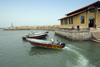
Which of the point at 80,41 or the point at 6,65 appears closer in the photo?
the point at 6,65

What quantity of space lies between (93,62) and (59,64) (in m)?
3.75

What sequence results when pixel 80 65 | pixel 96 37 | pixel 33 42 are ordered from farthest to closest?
pixel 96 37 < pixel 33 42 < pixel 80 65

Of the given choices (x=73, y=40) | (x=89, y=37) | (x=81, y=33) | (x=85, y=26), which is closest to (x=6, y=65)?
(x=73, y=40)

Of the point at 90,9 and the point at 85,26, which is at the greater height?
the point at 90,9

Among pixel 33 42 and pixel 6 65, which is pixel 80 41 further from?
pixel 6 65

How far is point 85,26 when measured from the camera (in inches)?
727

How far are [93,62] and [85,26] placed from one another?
40.0 ft

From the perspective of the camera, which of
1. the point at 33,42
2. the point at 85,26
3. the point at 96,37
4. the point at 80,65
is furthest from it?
the point at 85,26

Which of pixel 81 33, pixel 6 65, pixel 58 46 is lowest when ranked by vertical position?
pixel 6 65

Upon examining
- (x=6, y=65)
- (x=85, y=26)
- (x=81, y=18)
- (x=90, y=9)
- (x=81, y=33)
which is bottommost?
(x=6, y=65)

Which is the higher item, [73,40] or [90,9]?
[90,9]

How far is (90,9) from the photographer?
62.3ft

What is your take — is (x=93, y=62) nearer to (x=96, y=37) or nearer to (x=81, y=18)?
(x=96, y=37)

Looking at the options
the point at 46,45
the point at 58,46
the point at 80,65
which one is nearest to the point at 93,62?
the point at 80,65
